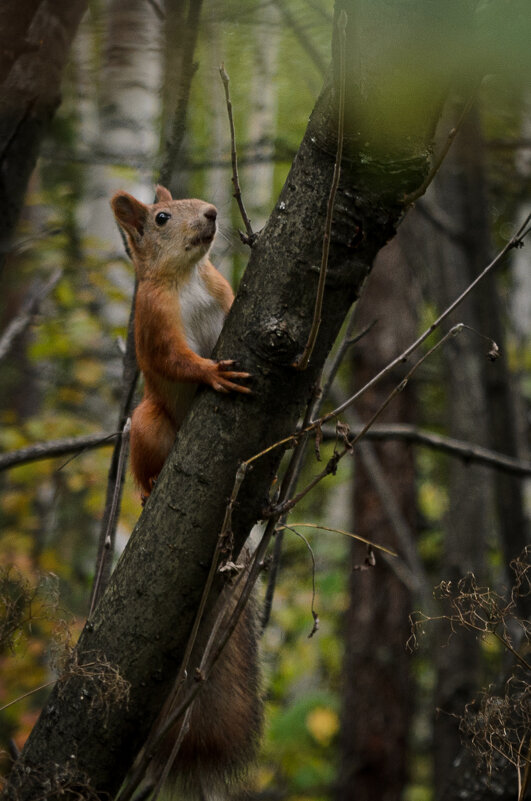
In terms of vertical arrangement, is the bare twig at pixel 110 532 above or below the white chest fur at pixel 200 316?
below

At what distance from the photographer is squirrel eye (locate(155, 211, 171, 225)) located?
7.82ft

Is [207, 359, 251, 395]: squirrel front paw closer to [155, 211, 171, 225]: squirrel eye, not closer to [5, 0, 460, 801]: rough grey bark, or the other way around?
[5, 0, 460, 801]: rough grey bark

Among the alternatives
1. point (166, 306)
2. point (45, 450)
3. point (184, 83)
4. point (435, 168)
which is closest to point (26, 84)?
point (184, 83)

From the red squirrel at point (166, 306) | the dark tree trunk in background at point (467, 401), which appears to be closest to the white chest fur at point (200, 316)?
the red squirrel at point (166, 306)

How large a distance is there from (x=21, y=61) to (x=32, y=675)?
4568 millimetres

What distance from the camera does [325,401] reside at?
2.24 meters

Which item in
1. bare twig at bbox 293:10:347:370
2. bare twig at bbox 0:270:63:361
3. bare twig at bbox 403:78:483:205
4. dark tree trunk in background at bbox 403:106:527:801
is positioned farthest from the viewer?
dark tree trunk in background at bbox 403:106:527:801

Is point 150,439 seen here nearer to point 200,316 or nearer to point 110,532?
point 200,316

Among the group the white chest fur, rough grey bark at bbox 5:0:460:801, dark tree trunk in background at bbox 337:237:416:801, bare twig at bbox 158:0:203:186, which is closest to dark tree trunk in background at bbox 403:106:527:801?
dark tree trunk in background at bbox 337:237:416:801

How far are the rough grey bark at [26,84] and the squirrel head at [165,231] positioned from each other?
0.41 meters

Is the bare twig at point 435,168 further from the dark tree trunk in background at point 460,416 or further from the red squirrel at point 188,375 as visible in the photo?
the dark tree trunk in background at point 460,416

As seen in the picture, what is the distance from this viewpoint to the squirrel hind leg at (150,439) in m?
2.05

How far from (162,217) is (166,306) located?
1.28ft

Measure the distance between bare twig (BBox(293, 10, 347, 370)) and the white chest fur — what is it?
1027mm
